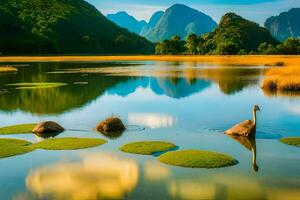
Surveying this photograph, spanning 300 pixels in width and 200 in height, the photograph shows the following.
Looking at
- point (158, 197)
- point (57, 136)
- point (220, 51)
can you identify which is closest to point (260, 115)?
point (57, 136)

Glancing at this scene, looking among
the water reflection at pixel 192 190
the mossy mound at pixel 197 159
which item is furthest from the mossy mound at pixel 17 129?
the water reflection at pixel 192 190

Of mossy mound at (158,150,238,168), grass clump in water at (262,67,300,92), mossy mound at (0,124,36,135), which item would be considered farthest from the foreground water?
grass clump in water at (262,67,300,92)

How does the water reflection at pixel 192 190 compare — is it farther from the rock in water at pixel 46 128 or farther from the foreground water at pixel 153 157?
the rock in water at pixel 46 128

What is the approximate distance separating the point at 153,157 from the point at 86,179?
406 centimetres

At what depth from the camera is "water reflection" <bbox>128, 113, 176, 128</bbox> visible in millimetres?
29328

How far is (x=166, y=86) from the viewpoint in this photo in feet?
187

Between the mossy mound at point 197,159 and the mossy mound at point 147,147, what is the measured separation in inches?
43.1

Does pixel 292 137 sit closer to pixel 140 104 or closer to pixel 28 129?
pixel 28 129

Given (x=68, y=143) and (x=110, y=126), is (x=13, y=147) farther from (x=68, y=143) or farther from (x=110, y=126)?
(x=110, y=126)

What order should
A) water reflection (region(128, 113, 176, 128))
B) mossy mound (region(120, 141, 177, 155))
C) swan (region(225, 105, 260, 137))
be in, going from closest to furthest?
mossy mound (region(120, 141, 177, 155)), swan (region(225, 105, 260, 137)), water reflection (region(128, 113, 176, 128))

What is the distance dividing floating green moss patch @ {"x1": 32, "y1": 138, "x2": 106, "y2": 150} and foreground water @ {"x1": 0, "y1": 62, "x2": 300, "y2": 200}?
58 centimetres

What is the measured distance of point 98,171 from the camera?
18297 millimetres

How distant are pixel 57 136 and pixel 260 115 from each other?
15.1m

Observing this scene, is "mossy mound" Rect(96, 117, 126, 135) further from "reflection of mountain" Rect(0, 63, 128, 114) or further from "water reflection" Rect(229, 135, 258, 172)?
"reflection of mountain" Rect(0, 63, 128, 114)
